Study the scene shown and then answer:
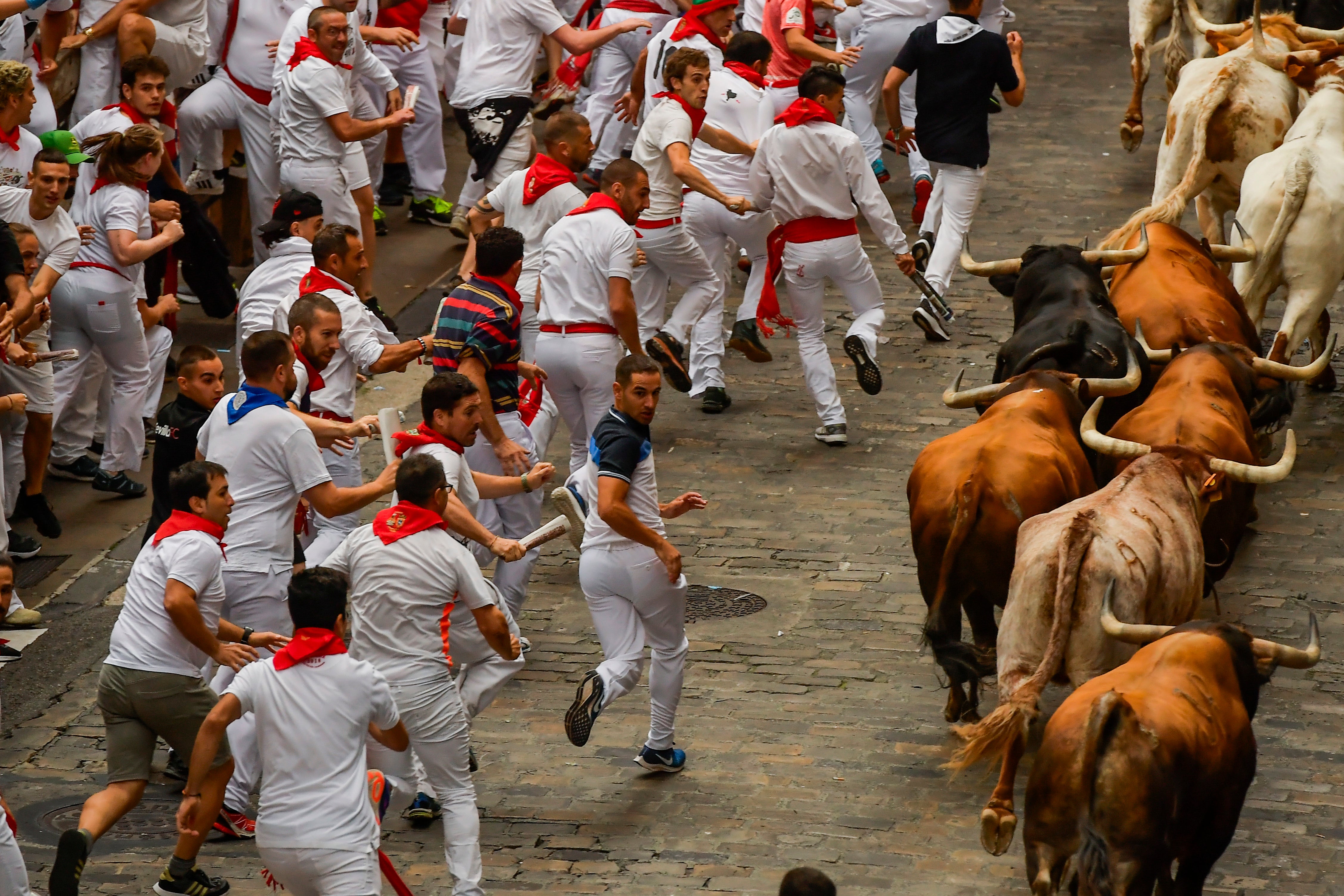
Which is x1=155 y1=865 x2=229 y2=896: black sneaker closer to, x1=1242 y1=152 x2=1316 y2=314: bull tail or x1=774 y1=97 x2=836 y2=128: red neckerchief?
x1=774 y1=97 x2=836 y2=128: red neckerchief

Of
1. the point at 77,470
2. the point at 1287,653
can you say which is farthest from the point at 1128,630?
the point at 77,470

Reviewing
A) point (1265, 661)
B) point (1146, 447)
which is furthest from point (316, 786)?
point (1146, 447)

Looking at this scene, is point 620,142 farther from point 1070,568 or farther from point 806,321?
point 1070,568

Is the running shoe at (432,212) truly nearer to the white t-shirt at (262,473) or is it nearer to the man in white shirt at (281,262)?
the man in white shirt at (281,262)

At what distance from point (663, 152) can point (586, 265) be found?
188 cm

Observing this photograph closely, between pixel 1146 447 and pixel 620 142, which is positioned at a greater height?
pixel 1146 447

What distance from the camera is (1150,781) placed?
6.31m

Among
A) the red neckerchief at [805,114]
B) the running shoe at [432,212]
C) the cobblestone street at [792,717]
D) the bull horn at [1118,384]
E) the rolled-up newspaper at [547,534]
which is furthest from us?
the running shoe at [432,212]

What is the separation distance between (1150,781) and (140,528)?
704 cm

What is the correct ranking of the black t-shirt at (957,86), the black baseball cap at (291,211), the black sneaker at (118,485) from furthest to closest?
1. the black t-shirt at (957,86)
2. the black sneaker at (118,485)
3. the black baseball cap at (291,211)

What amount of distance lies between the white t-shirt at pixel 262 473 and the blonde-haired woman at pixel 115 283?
10.0 feet

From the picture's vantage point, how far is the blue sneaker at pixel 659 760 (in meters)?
8.55

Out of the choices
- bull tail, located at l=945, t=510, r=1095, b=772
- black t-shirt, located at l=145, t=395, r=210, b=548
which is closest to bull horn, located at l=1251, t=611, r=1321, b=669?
bull tail, located at l=945, t=510, r=1095, b=772

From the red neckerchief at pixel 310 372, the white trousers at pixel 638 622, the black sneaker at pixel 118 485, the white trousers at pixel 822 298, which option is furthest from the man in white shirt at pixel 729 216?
the white trousers at pixel 638 622
